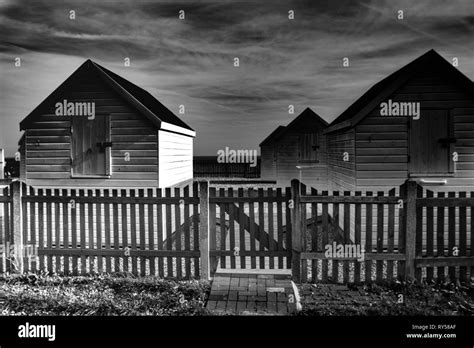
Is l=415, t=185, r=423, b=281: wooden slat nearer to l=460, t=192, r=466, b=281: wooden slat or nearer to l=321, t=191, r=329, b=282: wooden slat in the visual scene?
l=460, t=192, r=466, b=281: wooden slat

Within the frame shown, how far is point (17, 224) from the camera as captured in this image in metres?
5.81

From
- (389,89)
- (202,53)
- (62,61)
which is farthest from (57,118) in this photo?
(389,89)

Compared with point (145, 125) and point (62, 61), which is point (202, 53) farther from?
point (145, 125)

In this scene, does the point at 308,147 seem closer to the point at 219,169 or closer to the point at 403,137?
the point at 219,169

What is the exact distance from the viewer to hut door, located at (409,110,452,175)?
9.08m

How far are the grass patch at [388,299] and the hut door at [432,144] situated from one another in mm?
4568

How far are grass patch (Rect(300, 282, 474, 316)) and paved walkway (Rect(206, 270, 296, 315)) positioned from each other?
269 millimetres

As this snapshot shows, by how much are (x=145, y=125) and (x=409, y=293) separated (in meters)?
8.20

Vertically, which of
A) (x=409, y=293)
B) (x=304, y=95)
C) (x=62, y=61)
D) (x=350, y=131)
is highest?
(x=62, y=61)

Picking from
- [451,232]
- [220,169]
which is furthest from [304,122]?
[451,232]

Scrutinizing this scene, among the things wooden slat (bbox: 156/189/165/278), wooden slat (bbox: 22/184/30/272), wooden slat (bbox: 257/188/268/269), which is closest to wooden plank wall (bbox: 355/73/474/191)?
wooden slat (bbox: 257/188/268/269)

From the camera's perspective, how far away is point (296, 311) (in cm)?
439

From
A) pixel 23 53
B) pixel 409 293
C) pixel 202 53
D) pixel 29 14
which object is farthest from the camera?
pixel 202 53

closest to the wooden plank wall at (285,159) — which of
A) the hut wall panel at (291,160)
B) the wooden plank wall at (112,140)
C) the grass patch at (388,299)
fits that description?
the hut wall panel at (291,160)
